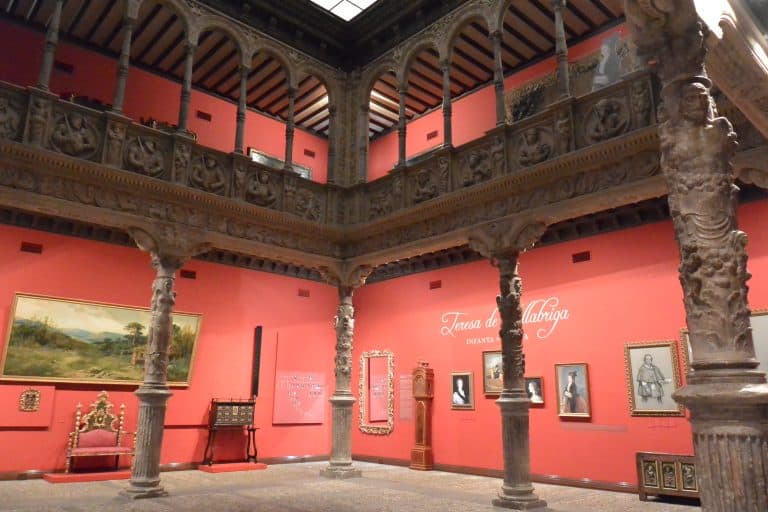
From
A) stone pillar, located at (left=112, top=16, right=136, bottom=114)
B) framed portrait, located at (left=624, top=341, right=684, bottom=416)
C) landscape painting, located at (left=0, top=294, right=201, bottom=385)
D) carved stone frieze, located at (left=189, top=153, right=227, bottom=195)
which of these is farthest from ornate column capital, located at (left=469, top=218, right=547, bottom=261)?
landscape painting, located at (left=0, top=294, right=201, bottom=385)

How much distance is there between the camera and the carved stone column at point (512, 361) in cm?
718

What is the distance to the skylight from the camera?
10.1 metres

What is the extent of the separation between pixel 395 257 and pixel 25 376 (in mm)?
6150

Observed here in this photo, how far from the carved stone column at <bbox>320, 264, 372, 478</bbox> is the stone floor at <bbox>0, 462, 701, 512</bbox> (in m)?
0.40

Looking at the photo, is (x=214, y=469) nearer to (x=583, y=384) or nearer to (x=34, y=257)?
(x=34, y=257)

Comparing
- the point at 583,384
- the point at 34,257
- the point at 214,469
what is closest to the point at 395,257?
the point at 583,384

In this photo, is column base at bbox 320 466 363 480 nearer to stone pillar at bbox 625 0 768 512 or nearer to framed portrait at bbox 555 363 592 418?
framed portrait at bbox 555 363 592 418

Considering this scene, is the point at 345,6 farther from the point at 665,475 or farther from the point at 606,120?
the point at 665,475

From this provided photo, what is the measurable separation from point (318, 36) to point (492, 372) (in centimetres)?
684

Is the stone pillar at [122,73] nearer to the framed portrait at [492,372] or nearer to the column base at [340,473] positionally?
the column base at [340,473]

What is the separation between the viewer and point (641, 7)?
9.46 ft

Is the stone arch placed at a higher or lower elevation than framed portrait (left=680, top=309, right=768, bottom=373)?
higher

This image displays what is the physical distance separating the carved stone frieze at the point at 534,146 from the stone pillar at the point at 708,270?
4.42m

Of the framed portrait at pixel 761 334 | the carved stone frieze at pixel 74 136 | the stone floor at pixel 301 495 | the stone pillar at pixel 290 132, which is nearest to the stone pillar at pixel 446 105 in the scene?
the stone pillar at pixel 290 132
